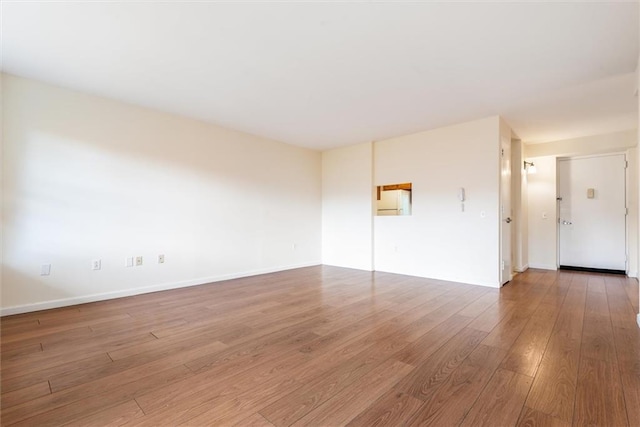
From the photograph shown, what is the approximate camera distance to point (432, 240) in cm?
488

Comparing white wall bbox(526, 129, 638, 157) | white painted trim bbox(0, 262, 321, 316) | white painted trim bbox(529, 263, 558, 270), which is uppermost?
white wall bbox(526, 129, 638, 157)

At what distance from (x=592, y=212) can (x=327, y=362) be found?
20.5 feet

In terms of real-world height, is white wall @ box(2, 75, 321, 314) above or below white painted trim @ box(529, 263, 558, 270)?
above

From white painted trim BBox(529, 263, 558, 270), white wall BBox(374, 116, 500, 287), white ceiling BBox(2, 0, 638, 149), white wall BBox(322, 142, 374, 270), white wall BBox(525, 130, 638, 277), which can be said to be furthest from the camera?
white wall BBox(322, 142, 374, 270)

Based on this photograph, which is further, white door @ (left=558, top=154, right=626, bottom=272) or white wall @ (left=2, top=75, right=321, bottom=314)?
white door @ (left=558, top=154, right=626, bottom=272)

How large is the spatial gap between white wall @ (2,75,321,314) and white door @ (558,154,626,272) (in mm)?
5824

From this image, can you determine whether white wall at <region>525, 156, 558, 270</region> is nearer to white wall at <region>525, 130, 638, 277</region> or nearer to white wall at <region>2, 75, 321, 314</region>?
white wall at <region>525, 130, 638, 277</region>

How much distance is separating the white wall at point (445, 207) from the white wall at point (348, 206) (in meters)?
0.25

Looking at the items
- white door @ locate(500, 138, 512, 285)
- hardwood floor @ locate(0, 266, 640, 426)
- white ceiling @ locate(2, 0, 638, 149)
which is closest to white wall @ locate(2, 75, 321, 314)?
white ceiling @ locate(2, 0, 638, 149)

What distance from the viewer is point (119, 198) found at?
3727 millimetres

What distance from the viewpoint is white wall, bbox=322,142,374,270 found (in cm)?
576

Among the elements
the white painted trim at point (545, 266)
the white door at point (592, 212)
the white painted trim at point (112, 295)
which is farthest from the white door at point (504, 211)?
the white painted trim at point (112, 295)

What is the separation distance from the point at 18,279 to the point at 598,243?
882 cm

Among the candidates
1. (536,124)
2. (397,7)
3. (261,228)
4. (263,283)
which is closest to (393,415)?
(397,7)
